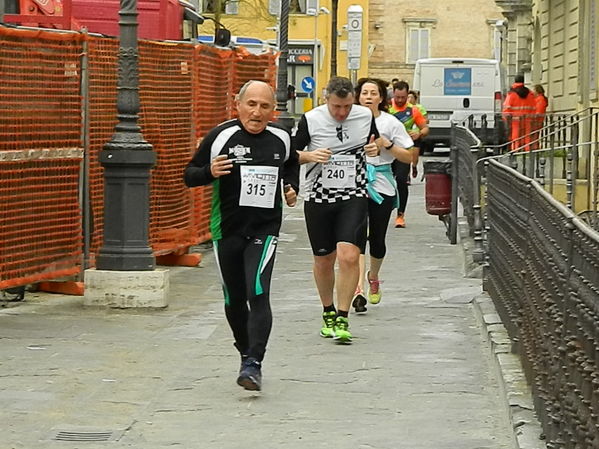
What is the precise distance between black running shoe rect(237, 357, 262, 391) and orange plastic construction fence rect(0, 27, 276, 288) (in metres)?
3.44

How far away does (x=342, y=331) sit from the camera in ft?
36.0

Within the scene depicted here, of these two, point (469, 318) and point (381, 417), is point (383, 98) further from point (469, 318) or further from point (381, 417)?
point (381, 417)

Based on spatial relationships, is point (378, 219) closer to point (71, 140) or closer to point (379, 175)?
point (379, 175)

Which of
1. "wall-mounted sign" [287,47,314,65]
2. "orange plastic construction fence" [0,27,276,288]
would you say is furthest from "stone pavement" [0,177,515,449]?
"wall-mounted sign" [287,47,314,65]

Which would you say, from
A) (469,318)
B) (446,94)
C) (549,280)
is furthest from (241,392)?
(446,94)

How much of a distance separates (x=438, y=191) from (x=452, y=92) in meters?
27.0

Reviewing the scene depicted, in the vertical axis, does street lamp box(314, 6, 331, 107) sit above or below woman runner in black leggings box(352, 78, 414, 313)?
above

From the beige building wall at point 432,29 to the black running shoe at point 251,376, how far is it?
236 ft

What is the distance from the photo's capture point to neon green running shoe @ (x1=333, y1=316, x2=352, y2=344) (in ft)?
36.0

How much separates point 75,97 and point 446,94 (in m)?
33.3

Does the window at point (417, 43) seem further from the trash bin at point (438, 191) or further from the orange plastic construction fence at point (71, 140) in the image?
the orange plastic construction fence at point (71, 140)

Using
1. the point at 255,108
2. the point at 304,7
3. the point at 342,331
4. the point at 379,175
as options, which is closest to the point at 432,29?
the point at 304,7

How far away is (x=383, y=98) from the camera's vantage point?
12.7m

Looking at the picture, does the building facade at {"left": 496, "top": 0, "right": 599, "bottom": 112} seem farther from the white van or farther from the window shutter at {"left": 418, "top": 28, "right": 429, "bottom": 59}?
the window shutter at {"left": 418, "top": 28, "right": 429, "bottom": 59}
